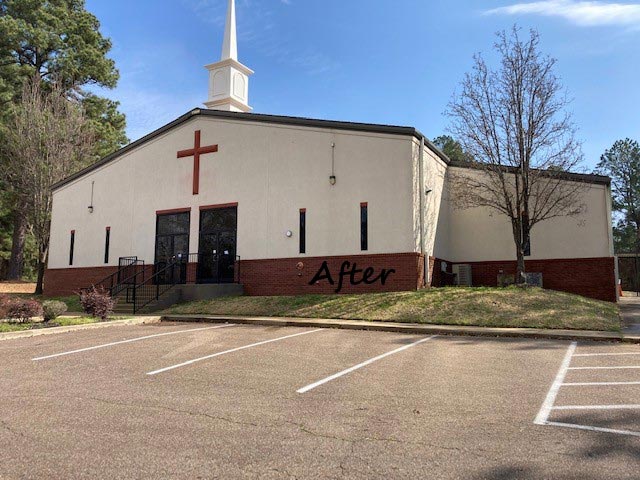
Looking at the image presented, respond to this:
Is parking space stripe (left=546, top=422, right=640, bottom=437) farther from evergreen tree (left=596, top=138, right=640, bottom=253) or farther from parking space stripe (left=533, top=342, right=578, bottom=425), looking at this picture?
evergreen tree (left=596, top=138, right=640, bottom=253)

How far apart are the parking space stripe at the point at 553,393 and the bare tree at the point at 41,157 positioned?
25986 mm

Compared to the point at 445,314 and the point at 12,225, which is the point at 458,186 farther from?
the point at 12,225

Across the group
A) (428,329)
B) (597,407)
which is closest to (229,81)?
(428,329)

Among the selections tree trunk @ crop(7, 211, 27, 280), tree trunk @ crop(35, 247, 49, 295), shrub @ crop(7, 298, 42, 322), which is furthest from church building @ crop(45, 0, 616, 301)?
tree trunk @ crop(7, 211, 27, 280)

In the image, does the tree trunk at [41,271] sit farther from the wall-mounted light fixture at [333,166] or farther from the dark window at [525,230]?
the dark window at [525,230]

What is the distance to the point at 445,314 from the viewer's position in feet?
43.4

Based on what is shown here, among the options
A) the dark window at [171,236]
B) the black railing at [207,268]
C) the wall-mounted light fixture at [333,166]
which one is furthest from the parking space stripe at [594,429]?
the dark window at [171,236]

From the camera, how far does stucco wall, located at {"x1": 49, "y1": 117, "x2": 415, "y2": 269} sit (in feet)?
55.6

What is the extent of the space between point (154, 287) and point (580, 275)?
16302mm

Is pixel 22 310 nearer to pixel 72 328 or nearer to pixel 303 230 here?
pixel 72 328

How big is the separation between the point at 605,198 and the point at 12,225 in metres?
39.4

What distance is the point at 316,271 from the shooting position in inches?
694

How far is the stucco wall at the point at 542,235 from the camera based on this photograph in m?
18.6

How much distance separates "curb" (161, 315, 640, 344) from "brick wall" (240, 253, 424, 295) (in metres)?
3.40
